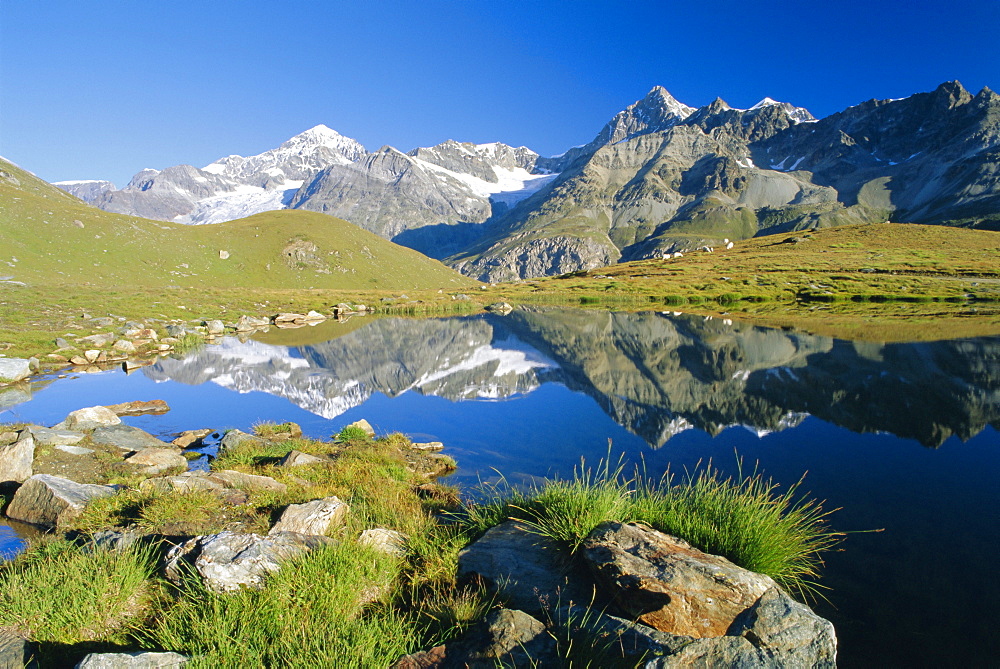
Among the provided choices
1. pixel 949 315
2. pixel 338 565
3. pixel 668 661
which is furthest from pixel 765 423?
pixel 949 315

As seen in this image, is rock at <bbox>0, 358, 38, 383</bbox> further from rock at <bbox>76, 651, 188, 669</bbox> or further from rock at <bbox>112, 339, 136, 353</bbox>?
rock at <bbox>76, 651, 188, 669</bbox>

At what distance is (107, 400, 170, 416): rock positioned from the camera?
15.1m

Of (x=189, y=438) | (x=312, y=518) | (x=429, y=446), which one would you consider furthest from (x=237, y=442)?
(x=312, y=518)

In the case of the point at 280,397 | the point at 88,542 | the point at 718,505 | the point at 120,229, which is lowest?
the point at 280,397

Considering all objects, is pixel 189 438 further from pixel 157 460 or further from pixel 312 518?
pixel 312 518

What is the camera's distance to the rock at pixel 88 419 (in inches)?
457

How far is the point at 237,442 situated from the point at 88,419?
4.35m

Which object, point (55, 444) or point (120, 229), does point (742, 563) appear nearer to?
point (55, 444)

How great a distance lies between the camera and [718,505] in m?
6.13

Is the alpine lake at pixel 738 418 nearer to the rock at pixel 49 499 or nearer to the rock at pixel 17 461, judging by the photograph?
the rock at pixel 49 499

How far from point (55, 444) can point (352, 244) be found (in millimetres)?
94443

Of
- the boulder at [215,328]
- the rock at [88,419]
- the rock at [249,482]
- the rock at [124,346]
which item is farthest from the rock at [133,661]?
the boulder at [215,328]

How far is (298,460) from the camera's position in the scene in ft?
31.3

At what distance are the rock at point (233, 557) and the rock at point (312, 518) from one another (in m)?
0.47
